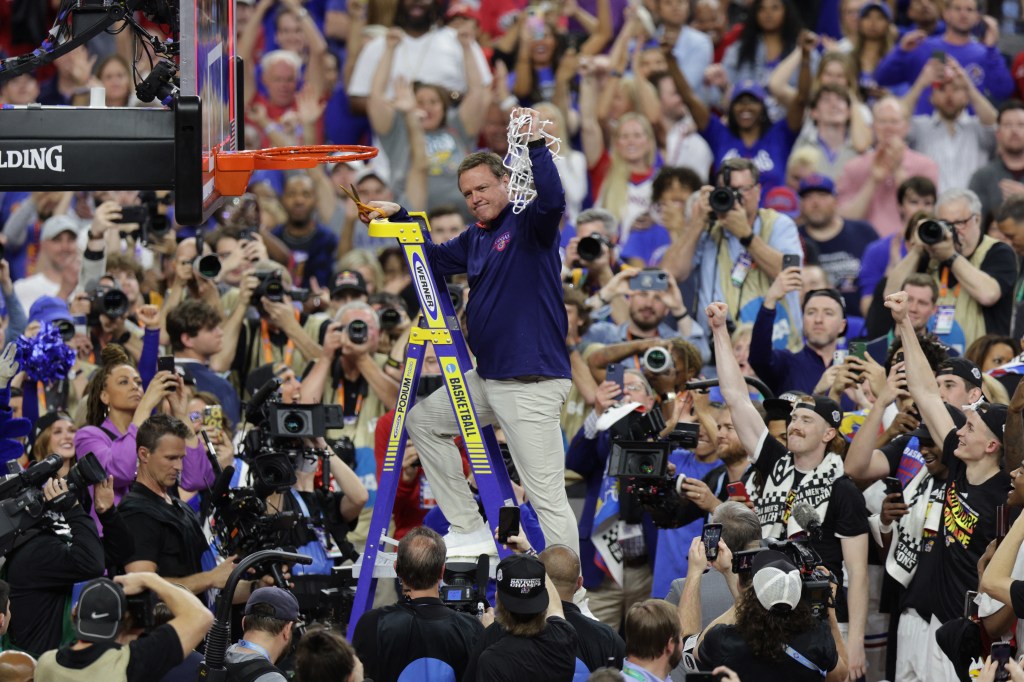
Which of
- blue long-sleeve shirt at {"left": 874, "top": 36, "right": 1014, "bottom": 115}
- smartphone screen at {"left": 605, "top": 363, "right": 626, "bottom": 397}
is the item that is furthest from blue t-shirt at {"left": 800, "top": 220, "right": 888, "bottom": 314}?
smartphone screen at {"left": 605, "top": 363, "right": 626, "bottom": 397}

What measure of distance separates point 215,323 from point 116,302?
30.1 inches

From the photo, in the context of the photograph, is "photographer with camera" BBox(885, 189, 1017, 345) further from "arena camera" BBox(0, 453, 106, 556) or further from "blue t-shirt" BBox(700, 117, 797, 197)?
"arena camera" BBox(0, 453, 106, 556)

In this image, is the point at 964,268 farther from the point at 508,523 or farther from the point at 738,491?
the point at 508,523

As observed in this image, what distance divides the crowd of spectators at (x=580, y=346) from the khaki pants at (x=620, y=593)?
0.03 m

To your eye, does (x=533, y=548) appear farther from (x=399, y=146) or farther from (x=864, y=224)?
(x=399, y=146)

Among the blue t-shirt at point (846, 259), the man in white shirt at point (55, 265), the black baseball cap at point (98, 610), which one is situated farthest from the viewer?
the blue t-shirt at point (846, 259)

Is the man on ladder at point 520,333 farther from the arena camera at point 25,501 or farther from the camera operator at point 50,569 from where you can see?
the arena camera at point 25,501

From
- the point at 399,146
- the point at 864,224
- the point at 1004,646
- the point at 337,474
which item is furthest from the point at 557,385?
the point at 399,146

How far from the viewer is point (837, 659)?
693 centimetres

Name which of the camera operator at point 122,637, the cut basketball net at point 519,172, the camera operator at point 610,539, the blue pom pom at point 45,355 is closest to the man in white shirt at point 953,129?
the camera operator at point 610,539

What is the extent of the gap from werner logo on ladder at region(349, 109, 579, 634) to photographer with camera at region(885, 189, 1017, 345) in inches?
136

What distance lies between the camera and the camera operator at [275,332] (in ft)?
37.3

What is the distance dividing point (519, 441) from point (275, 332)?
13.0 feet

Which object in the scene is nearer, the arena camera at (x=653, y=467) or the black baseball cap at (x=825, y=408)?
the black baseball cap at (x=825, y=408)
